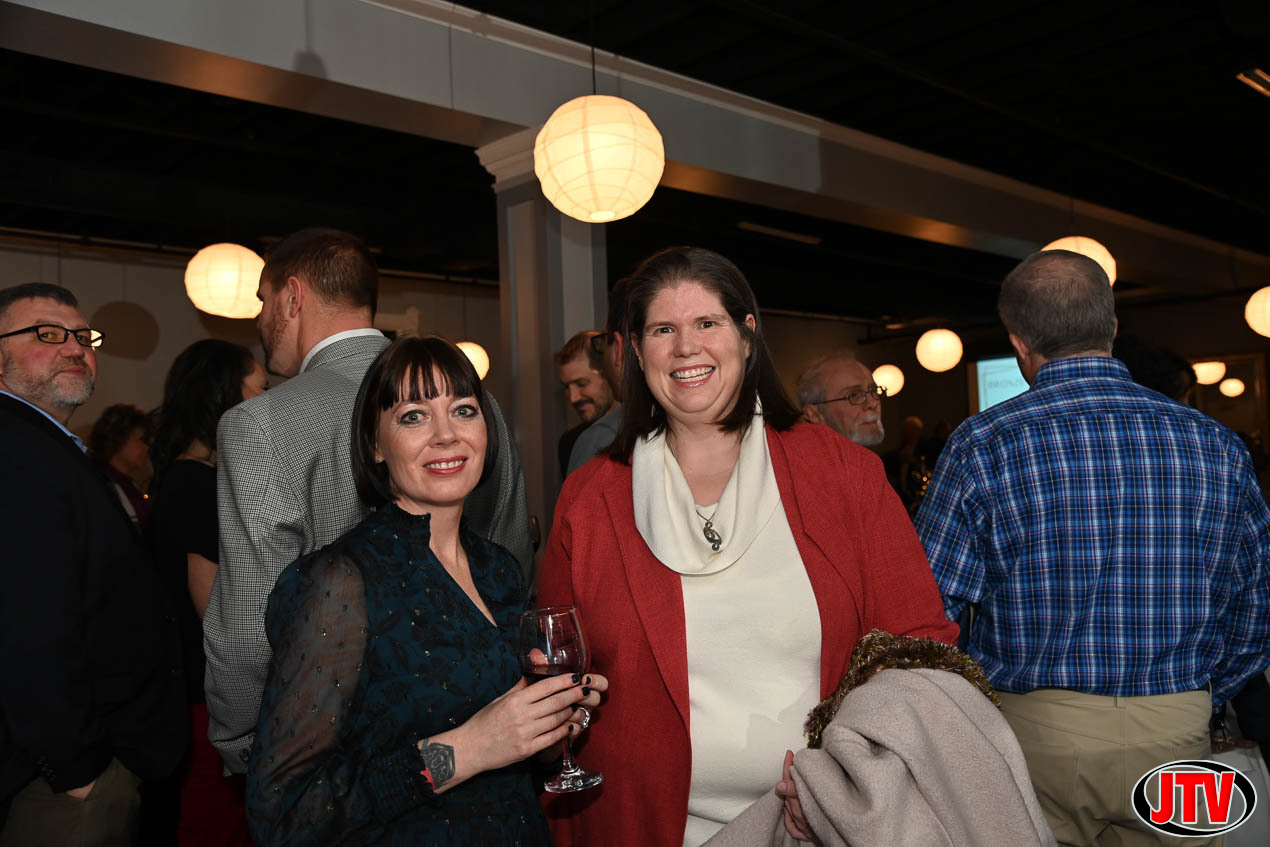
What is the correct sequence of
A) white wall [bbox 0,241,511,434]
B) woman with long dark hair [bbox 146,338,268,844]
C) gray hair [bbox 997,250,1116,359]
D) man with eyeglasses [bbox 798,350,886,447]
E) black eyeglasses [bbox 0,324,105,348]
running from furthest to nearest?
white wall [bbox 0,241,511,434] → man with eyeglasses [bbox 798,350,886,447] → woman with long dark hair [bbox 146,338,268,844] → black eyeglasses [bbox 0,324,105,348] → gray hair [bbox 997,250,1116,359]

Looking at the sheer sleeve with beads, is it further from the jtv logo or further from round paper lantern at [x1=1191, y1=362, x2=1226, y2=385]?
round paper lantern at [x1=1191, y1=362, x2=1226, y2=385]

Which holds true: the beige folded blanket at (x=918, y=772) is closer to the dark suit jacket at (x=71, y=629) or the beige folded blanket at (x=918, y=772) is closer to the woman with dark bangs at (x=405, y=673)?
the woman with dark bangs at (x=405, y=673)

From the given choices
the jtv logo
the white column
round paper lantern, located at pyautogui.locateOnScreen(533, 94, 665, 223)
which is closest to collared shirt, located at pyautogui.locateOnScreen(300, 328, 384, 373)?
the jtv logo

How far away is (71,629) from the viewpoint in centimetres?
189

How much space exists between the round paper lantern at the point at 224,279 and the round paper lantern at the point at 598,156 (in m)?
2.57

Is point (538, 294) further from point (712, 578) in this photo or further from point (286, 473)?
point (712, 578)

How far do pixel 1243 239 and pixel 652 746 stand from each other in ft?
35.9

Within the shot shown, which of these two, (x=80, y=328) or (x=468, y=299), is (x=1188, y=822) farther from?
(x=468, y=299)

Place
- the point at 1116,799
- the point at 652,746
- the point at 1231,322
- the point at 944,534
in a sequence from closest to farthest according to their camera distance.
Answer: the point at 652,746
the point at 1116,799
the point at 944,534
the point at 1231,322

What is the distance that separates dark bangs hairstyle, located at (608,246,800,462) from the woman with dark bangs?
14.1 inches

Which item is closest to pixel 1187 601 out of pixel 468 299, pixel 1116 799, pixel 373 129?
pixel 1116 799

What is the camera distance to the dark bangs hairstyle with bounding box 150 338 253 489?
2.83m

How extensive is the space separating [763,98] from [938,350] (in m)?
5.34

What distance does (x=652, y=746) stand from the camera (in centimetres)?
158
